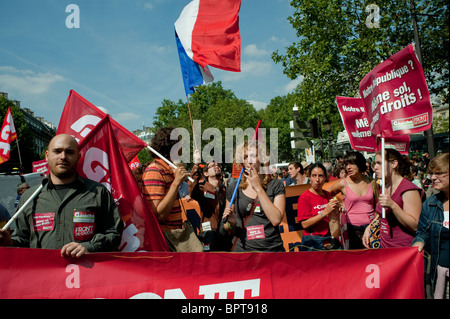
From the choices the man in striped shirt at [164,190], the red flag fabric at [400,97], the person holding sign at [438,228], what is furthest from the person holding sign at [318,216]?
the man in striped shirt at [164,190]

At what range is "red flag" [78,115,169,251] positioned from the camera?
3.11m

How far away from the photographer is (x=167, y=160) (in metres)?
3.27

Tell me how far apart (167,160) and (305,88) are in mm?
16062

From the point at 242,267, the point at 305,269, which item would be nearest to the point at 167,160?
the point at 242,267

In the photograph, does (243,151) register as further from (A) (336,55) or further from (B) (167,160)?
(A) (336,55)

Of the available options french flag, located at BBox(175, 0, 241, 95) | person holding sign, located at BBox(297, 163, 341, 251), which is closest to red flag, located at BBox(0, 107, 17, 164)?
french flag, located at BBox(175, 0, 241, 95)

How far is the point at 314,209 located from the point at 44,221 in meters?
2.92

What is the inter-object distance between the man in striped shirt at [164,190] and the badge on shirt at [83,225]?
66cm

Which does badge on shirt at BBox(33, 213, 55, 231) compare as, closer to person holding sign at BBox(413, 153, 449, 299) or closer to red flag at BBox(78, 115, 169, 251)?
red flag at BBox(78, 115, 169, 251)

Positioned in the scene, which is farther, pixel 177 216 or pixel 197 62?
pixel 197 62

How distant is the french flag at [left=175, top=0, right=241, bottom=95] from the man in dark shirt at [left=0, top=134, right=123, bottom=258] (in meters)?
2.51

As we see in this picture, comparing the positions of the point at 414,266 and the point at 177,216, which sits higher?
the point at 177,216

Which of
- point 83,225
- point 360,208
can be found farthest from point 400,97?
point 83,225

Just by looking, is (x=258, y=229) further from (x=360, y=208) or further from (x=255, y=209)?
(x=360, y=208)
